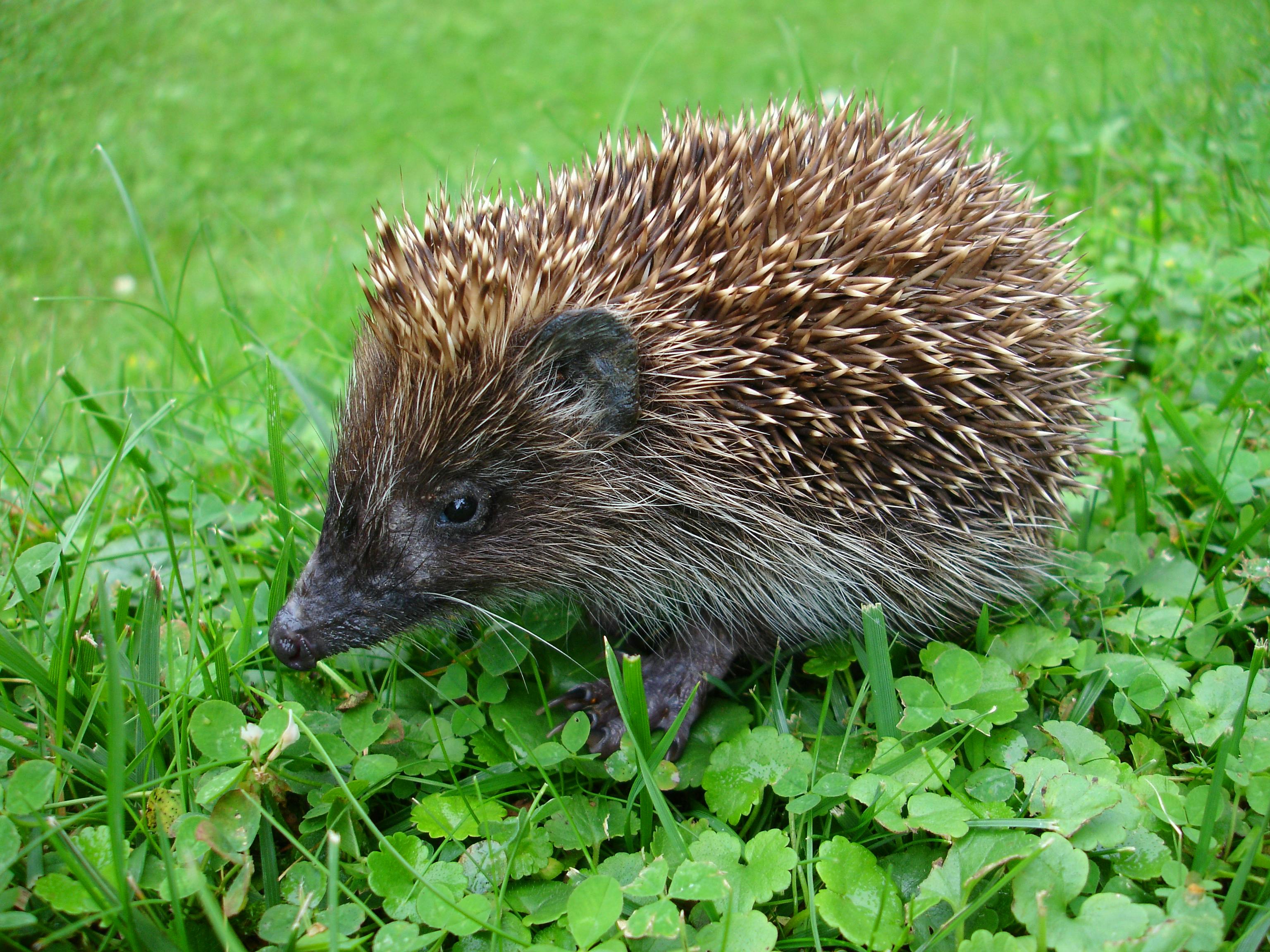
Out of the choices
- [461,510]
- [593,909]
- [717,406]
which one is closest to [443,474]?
[461,510]

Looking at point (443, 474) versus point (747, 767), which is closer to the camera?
point (747, 767)

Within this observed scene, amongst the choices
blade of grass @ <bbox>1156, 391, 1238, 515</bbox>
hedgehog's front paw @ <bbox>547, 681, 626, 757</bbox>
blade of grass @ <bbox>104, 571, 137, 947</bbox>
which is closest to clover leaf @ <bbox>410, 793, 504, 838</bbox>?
hedgehog's front paw @ <bbox>547, 681, 626, 757</bbox>

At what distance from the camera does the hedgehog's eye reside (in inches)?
98.3

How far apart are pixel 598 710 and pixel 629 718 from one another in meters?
0.46

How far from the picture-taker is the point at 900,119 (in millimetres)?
5160

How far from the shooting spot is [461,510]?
251 cm

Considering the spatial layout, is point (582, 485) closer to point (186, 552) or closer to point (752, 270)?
point (752, 270)

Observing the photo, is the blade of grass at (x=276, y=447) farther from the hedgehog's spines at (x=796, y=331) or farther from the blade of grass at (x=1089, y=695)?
the blade of grass at (x=1089, y=695)

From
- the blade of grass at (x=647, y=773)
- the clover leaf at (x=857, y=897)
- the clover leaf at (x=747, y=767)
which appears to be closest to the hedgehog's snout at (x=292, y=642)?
the blade of grass at (x=647, y=773)

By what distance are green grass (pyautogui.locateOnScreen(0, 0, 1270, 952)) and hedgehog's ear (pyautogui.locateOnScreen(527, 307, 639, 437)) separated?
0.66 m

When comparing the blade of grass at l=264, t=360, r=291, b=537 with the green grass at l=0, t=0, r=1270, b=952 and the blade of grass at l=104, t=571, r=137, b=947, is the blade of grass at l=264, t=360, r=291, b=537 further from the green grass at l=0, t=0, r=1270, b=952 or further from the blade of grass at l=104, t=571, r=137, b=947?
the blade of grass at l=104, t=571, r=137, b=947

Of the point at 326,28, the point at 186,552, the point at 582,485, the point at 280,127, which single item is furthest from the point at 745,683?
the point at 326,28

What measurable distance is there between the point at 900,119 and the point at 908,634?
3.49 metres

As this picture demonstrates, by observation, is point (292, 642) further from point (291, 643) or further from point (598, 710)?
point (598, 710)
